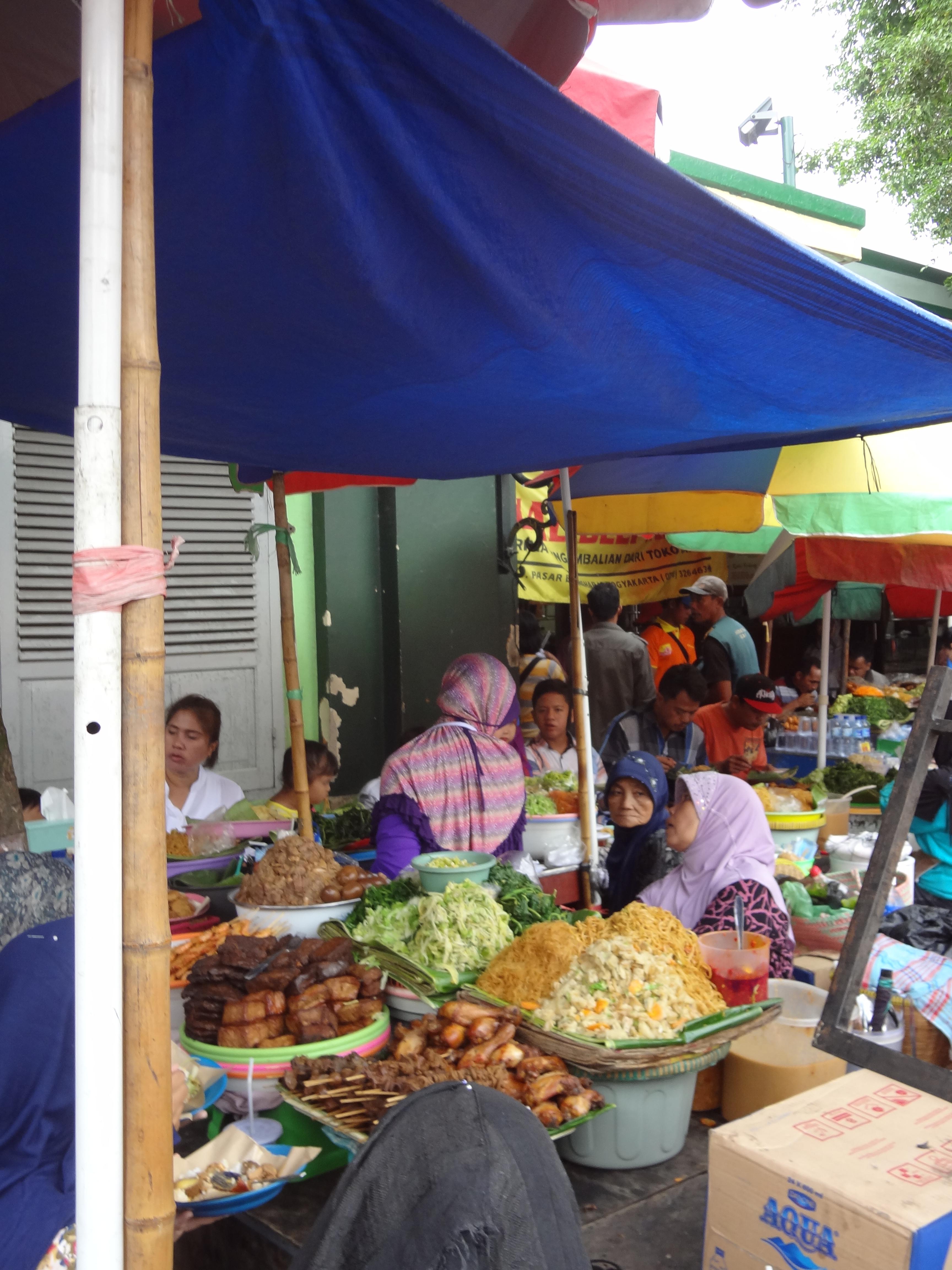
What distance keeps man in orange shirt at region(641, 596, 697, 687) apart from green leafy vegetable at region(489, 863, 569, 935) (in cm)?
494

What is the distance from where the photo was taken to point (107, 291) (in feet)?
4.26

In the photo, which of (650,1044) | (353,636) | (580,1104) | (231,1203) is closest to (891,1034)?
(650,1044)

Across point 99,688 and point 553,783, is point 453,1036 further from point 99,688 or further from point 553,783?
point 553,783

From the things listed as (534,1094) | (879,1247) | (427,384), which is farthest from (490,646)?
(879,1247)

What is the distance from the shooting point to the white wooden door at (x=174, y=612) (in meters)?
5.50

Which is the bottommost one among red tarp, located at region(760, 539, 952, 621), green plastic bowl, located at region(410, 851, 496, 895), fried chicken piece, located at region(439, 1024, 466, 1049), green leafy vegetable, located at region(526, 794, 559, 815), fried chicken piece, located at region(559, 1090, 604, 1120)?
fried chicken piece, located at region(559, 1090, 604, 1120)

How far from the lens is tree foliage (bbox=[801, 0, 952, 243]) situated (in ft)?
44.6

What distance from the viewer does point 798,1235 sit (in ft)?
6.11

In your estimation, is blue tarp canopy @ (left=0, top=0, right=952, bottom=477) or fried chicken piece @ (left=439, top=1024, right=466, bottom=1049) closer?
blue tarp canopy @ (left=0, top=0, right=952, bottom=477)

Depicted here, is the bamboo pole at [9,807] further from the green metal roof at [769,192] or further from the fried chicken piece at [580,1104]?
the green metal roof at [769,192]

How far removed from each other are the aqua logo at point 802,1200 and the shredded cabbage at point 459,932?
1.01m

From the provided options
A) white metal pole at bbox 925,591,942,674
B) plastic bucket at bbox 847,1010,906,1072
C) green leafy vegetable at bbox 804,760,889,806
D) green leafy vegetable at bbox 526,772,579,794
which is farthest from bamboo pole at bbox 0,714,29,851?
white metal pole at bbox 925,591,942,674

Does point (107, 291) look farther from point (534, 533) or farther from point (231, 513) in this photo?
point (534, 533)

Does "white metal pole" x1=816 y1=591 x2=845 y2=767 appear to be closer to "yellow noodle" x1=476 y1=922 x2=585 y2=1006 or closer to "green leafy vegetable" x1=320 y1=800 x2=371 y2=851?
"green leafy vegetable" x1=320 y1=800 x2=371 y2=851
